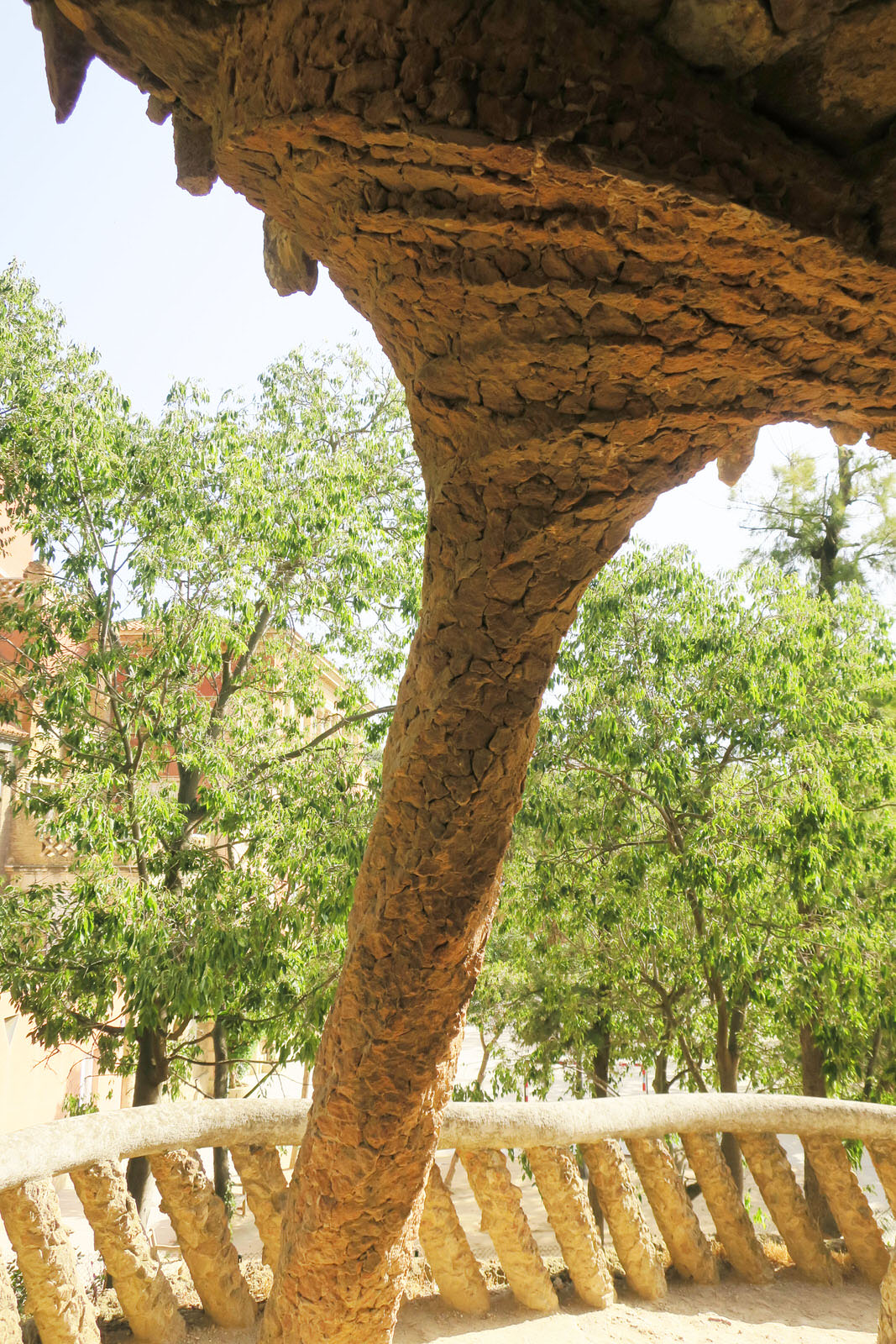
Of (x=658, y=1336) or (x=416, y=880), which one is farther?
(x=658, y=1336)

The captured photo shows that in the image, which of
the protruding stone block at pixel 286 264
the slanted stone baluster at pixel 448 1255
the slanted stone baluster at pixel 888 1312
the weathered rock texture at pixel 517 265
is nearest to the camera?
the weathered rock texture at pixel 517 265

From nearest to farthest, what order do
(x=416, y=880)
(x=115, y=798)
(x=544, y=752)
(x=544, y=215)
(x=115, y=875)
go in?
(x=544, y=215), (x=416, y=880), (x=115, y=875), (x=115, y=798), (x=544, y=752)

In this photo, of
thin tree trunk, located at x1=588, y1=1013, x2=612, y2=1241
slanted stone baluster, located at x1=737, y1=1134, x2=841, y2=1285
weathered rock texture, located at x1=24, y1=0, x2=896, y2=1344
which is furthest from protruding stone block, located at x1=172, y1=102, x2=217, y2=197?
thin tree trunk, located at x1=588, y1=1013, x2=612, y2=1241

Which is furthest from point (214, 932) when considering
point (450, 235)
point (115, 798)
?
point (450, 235)

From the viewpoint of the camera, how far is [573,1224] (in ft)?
12.2

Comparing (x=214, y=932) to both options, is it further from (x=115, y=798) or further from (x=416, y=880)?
(x=416, y=880)

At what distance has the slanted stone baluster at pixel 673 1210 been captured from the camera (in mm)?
3938

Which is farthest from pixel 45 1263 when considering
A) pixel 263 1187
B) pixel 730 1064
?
pixel 730 1064

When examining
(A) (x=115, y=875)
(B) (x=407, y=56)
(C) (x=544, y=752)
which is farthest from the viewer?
(C) (x=544, y=752)

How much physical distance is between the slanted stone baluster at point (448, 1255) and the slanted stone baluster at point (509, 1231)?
120 mm

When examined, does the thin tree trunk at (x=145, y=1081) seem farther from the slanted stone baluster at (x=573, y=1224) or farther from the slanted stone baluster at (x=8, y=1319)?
the slanted stone baluster at (x=8, y=1319)

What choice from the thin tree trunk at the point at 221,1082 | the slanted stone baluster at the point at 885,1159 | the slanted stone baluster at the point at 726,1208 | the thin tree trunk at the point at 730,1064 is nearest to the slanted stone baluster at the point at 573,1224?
the slanted stone baluster at the point at 726,1208

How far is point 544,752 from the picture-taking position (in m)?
7.34

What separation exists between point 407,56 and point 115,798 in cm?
608
